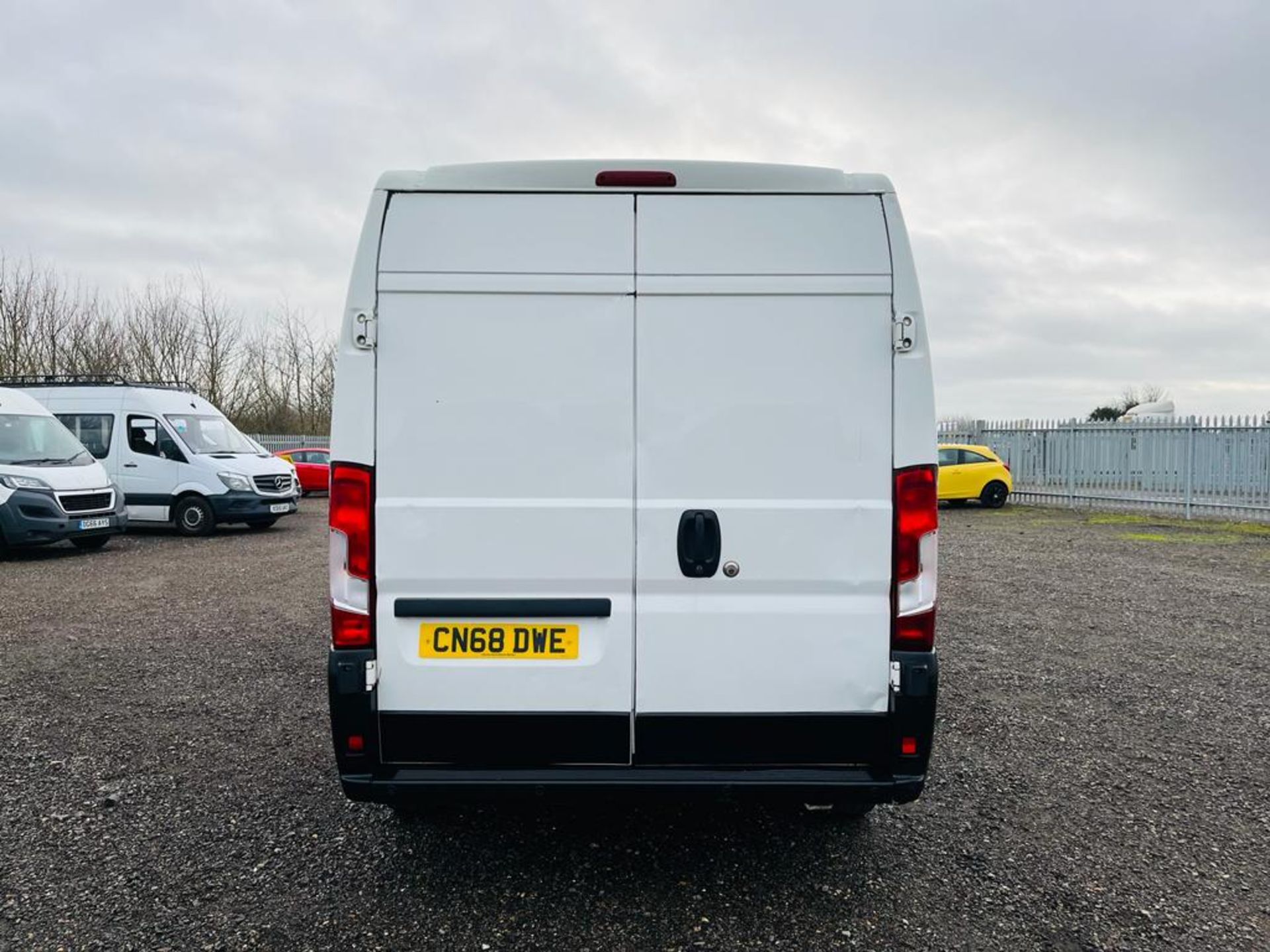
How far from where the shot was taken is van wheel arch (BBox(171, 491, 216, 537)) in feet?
46.1

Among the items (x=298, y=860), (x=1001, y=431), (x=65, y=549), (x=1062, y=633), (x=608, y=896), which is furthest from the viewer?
(x=1001, y=431)

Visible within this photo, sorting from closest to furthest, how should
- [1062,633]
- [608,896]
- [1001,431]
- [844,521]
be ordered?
1. [844,521]
2. [608,896]
3. [1062,633]
4. [1001,431]

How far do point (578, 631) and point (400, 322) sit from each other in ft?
3.86

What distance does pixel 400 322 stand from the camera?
9.34 feet

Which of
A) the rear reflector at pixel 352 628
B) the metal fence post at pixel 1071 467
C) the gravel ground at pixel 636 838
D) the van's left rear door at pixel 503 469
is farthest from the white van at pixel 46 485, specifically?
the metal fence post at pixel 1071 467

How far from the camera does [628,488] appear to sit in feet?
9.32

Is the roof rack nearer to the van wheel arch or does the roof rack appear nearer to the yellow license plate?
the van wheel arch

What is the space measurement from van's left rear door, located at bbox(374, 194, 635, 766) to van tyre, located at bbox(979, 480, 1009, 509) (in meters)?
18.2

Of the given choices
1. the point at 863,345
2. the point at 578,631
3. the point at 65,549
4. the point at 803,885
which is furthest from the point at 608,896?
the point at 65,549

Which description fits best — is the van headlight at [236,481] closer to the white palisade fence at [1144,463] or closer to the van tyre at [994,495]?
the van tyre at [994,495]

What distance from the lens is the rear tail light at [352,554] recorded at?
2.83 m

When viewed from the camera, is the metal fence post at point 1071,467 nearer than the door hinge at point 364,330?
No

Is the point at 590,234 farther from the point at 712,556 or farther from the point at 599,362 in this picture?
the point at 712,556

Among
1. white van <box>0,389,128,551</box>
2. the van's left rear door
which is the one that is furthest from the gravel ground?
white van <box>0,389,128,551</box>
